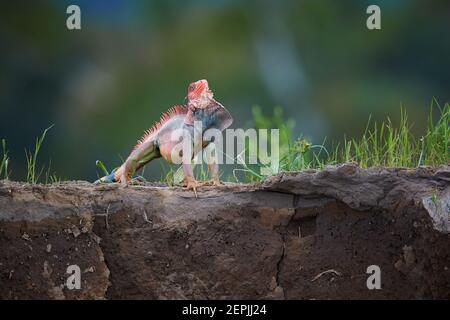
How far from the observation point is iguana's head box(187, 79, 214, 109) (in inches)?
174

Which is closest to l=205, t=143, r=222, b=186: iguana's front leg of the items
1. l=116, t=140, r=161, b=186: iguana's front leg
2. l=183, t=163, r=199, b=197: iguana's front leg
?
l=183, t=163, r=199, b=197: iguana's front leg

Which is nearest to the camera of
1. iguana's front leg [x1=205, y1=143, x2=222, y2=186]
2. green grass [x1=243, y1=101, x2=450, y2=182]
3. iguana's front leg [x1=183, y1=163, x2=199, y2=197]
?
iguana's front leg [x1=183, y1=163, x2=199, y2=197]

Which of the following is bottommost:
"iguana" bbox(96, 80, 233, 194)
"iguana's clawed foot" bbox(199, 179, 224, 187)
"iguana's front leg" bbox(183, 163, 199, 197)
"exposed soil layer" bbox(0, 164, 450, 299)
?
"exposed soil layer" bbox(0, 164, 450, 299)

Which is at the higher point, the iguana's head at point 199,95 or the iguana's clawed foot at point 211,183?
the iguana's head at point 199,95

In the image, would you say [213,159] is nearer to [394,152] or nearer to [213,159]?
[213,159]

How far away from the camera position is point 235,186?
4340 millimetres

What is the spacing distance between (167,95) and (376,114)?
277 centimetres

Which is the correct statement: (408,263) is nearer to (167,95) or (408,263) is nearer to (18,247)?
(18,247)

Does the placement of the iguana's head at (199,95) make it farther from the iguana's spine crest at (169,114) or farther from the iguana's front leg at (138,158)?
the iguana's front leg at (138,158)

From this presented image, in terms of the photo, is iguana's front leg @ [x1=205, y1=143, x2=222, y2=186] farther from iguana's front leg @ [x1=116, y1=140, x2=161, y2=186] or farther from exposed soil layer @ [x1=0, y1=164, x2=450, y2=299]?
iguana's front leg @ [x1=116, y1=140, x2=161, y2=186]

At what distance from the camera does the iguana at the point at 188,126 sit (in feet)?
14.5

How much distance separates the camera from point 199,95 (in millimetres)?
4434

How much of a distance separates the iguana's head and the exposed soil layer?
40cm

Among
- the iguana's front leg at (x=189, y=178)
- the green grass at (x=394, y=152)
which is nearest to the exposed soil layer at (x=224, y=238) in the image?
the iguana's front leg at (x=189, y=178)
